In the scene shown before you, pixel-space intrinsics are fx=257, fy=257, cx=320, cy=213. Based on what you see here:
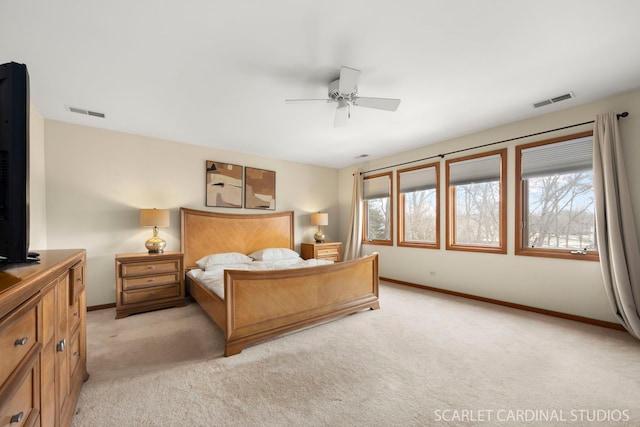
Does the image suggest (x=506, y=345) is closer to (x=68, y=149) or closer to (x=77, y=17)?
(x=77, y=17)

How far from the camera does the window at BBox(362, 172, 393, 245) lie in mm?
5164

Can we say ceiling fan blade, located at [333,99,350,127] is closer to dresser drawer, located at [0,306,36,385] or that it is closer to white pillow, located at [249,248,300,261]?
dresser drawer, located at [0,306,36,385]

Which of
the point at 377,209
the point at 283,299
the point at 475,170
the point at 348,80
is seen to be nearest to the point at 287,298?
the point at 283,299

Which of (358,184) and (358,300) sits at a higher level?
(358,184)

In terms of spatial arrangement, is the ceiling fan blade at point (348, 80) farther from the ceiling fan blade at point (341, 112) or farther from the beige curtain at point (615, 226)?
the beige curtain at point (615, 226)

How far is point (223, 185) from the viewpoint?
4.44 metres

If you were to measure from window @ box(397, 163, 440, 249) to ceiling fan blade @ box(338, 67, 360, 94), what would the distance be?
2.64m

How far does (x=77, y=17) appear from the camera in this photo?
5.33 ft

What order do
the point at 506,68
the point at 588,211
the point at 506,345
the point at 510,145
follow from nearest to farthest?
1. the point at 506,68
2. the point at 506,345
3. the point at 588,211
4. the point at 510,145

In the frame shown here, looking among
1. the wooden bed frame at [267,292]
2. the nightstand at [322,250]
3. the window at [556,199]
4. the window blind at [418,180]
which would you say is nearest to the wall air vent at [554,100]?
the window at [556,199]

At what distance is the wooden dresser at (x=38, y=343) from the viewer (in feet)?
2.43

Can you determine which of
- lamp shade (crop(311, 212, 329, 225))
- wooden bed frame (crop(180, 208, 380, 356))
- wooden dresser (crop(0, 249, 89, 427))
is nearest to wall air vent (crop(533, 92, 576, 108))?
wooden bed frame (crop(180, 208, 380, 356))

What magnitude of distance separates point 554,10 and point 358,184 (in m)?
4.03

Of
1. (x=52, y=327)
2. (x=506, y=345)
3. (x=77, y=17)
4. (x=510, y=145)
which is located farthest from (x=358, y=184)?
(x=52, y=327)
